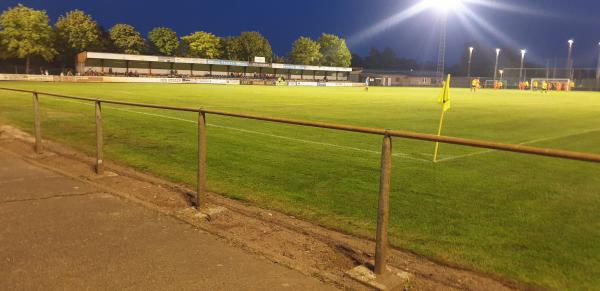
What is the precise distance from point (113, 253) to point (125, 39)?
99512mm

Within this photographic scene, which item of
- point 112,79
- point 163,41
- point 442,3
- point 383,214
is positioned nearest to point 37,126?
point 383,214

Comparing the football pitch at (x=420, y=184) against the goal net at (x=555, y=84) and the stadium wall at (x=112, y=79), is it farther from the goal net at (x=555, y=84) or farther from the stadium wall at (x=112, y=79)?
the goal net at (x=555, y=84)

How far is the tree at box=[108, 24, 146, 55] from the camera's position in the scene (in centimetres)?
9569

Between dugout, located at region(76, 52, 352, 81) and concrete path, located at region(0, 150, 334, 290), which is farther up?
dugout, located at region(76, 52, 352, 81)

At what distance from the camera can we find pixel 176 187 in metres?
7.37

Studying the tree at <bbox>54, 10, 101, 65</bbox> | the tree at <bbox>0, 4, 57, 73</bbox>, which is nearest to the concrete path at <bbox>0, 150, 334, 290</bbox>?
the tree at <bbox>0, 4, 57, 73</bbox>

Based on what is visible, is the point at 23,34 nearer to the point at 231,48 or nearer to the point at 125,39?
the point at 125,39

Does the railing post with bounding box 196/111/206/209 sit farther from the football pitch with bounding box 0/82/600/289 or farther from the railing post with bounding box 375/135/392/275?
the railing post with bounding box 375/135/392/275

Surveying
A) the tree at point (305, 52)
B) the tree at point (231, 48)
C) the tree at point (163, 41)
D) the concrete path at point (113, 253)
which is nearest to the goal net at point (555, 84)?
the tree at point (305, 52)

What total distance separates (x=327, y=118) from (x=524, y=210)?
539 inches

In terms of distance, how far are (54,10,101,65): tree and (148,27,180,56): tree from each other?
49.9ft

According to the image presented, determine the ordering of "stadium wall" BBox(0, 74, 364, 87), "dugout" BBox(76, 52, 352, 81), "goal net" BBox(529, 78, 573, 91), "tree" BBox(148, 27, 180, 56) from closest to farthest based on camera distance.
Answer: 1. "stadium wall" BBox(0, 74, 364, 87)
2. "goal net" BBox(529, 78, 573, 91)
3. "dugout" BBox(76, 52, 352, 81)
4. "tree" BBox(148, 27, 180, 56)

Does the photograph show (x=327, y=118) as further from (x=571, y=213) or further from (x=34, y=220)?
(x=34, y=220)

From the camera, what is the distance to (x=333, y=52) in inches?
5017
